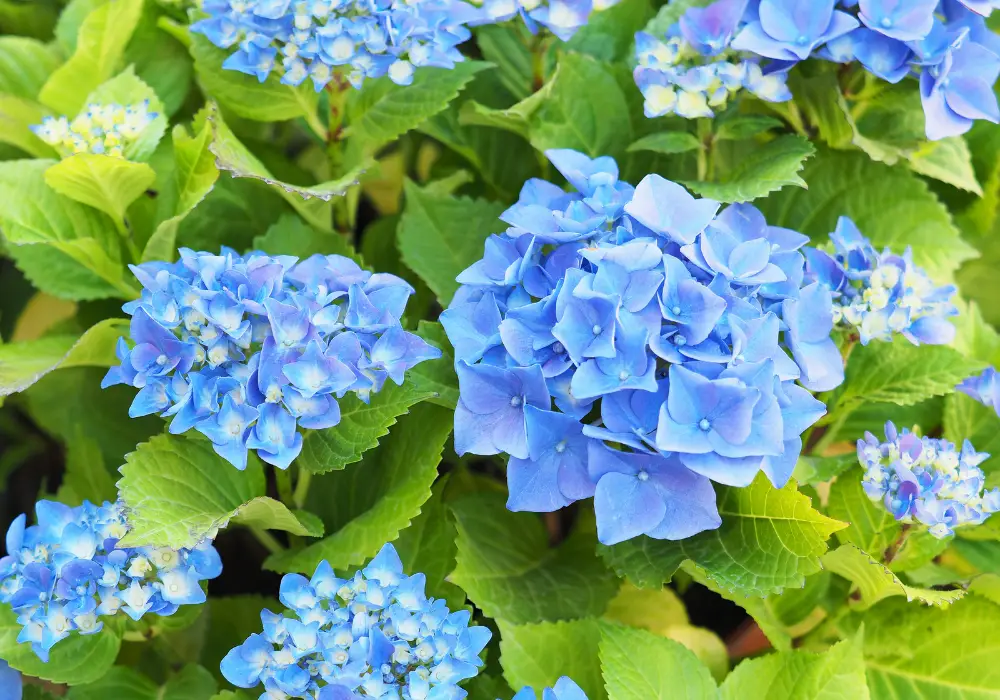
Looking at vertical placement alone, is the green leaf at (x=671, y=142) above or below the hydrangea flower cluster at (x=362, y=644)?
above

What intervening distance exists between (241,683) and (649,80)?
0.65 metres

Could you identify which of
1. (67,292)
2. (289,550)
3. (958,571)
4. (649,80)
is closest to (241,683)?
(289,550)

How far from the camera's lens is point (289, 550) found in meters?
0.91

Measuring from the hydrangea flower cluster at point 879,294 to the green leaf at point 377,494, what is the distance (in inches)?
14.6

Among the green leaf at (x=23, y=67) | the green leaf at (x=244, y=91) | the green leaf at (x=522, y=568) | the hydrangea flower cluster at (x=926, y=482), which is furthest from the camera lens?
the green leaf at (x=23, y=67)

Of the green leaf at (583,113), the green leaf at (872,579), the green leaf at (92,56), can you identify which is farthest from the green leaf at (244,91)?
the green leaf at (872,579)

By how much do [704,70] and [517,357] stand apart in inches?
14.8

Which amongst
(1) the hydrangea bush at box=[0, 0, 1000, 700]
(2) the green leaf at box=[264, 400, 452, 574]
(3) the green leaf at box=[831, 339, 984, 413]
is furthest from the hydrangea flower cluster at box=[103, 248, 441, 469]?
(3) the green leaf at box=[831, 339, 984, 413]

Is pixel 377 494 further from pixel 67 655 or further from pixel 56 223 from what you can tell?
pixel 56 223

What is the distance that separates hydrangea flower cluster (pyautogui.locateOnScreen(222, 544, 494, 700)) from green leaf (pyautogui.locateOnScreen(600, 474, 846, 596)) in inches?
6.5

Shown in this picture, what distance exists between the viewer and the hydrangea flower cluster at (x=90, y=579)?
76 centimetres

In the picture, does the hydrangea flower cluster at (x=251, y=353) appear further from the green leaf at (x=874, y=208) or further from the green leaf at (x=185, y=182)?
the green leaf at (x=874, y=208)

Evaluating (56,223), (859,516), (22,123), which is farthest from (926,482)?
Answer: (22,123)

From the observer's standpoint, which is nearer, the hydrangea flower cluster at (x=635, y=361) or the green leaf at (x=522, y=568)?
the hydrangea flower cluster at (x=635, y=361)
